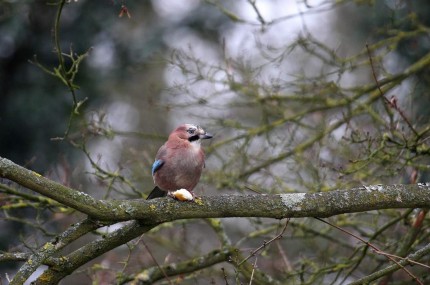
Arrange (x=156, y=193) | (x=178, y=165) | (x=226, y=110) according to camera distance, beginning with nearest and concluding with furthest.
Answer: (x=178, y=165), (x=156, y=193), (x=226, y=110)

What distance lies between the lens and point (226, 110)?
9.51 m

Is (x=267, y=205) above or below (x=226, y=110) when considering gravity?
below

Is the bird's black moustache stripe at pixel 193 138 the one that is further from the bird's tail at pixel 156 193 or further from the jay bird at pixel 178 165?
the bird's tail at pixel 156 193

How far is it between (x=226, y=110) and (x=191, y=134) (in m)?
3.10

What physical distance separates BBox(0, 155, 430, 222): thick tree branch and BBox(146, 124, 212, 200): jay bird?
154 centimetres

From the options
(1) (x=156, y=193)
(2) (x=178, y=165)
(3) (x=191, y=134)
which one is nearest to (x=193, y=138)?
(3) (x=191, y=134)

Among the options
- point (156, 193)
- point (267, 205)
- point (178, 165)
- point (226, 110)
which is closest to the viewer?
point (267, 205)

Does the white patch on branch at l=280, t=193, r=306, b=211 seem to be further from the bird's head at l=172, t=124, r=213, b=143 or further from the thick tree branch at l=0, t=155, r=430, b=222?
the bird's head at l=172, t=124, r=213, b=143

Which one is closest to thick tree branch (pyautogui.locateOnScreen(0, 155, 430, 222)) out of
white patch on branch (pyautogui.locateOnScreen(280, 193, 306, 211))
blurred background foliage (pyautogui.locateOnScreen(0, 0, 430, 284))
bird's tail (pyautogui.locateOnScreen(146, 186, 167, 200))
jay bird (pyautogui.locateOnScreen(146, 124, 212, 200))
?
white patch on branch (pyautogui.locateOnScreen(280, 193, 306, 211))

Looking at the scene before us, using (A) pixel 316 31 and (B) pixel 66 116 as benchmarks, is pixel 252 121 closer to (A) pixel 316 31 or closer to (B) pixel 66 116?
(B) pixel 66 116

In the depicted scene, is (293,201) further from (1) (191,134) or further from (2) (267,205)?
(1) (191,134)

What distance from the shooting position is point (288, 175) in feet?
25.7

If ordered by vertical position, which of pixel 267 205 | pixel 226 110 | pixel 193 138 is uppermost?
pixel 226 110

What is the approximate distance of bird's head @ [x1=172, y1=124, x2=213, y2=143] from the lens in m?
6.41
